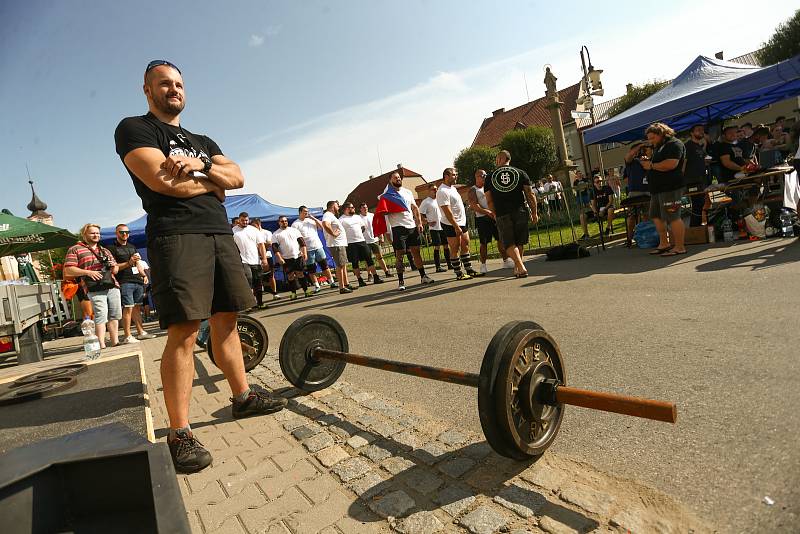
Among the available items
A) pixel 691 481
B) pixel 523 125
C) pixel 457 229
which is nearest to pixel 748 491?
pixel 691 481

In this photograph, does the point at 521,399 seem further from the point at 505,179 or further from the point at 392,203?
the point at 392,203

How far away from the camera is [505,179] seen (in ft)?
26.2

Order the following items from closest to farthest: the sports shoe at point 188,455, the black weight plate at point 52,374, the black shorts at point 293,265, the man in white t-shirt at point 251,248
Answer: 1. the sports shoe at point 188,455
2. the black weight plate at point 52,374
3. the man in white t-shirt at point 251,248
4. the black shorts at point 293,265

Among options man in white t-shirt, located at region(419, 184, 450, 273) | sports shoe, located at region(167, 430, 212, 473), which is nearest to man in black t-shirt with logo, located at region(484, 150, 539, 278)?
man in white t-shirt, located at region(419, 184, 450, 273)

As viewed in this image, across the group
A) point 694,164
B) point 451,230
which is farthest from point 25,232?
point 694,164

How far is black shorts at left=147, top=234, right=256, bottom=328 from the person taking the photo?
2.69 metres

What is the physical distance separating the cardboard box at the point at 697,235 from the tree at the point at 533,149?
37.0 meters

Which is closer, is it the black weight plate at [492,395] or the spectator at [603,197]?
the black weight plate at [492,395]

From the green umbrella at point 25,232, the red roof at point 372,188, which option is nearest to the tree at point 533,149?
the red roof at point 372,188

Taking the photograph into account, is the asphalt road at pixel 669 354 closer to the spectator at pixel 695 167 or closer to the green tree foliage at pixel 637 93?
the spectator at pixel 695 167

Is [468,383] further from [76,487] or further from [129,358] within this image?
[129,358]

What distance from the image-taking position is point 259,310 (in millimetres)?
10922

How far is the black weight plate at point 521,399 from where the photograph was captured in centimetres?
199

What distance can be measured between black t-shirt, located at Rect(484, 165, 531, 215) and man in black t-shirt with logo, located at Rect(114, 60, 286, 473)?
18.2ft
